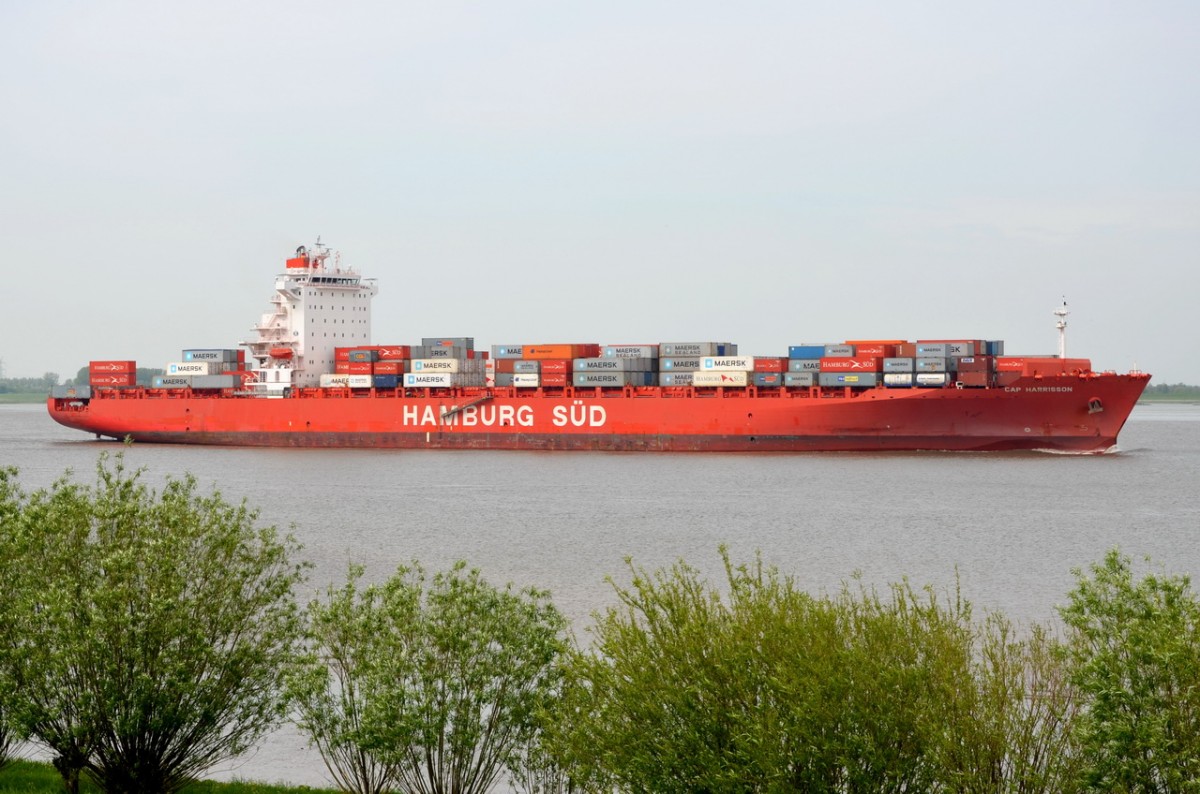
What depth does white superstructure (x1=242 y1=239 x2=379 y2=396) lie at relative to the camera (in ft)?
173

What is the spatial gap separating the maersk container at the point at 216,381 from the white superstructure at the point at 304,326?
1.03 meters

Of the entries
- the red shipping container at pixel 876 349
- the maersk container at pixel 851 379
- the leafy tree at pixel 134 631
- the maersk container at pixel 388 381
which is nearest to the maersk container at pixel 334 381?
the maersk container at pixel 388 381

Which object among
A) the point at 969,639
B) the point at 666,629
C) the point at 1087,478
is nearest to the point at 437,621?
the point at 666,629

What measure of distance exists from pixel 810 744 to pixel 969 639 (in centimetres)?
193

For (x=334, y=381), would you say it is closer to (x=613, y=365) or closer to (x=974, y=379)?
(x=613, y=365)

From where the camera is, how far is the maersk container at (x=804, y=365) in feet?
143

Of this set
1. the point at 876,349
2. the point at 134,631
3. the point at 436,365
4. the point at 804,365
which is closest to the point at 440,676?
the point at 134,631

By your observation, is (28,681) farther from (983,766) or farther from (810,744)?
(983,766)

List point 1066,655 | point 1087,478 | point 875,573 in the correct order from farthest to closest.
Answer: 1. point 1087,478
2. point 875,573
3. point 1066,655

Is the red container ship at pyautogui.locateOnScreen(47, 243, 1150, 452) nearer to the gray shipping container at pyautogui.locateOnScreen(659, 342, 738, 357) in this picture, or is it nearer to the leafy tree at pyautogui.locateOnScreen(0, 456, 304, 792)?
the gray shipping container at pyautogui.locateOnScreen(659, 342, 738, 357)

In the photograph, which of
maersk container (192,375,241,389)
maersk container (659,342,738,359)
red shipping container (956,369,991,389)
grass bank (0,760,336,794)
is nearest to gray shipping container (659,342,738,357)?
maersk container (659,342,738,359)

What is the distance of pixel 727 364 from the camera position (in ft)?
148

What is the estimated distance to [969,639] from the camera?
30.7 feet

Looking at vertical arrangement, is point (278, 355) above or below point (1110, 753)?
above
